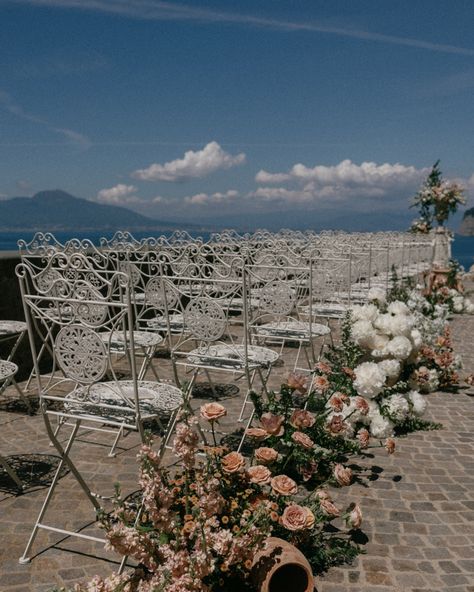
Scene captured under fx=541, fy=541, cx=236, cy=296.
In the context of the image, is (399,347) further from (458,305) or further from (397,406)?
(458,305)

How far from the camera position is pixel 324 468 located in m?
4.25

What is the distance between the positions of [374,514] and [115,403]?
1891 mm

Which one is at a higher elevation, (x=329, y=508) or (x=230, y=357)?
(x=230, y=357)

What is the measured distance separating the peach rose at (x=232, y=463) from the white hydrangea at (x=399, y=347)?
3.01 meters

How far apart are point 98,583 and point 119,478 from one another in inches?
68.9

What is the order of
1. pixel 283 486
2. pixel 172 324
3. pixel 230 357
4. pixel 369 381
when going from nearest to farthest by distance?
pixel 283 486
pixel 230 357
pixel 369 381
pixel 172 324

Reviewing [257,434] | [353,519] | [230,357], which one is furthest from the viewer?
[230,357]

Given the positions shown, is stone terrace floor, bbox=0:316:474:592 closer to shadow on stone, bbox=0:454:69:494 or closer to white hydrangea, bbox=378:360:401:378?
shadow on stone, bbox=0:454:69:494

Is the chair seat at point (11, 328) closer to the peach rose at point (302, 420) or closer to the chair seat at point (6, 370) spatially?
the chair seat at point (6, 370)

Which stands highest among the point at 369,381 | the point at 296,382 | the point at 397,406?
the point at 296,382

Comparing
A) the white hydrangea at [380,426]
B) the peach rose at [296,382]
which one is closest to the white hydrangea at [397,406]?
the white hydrangea at [380,426]

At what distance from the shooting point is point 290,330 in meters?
5.62

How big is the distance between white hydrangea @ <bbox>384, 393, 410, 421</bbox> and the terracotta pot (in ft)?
8.20

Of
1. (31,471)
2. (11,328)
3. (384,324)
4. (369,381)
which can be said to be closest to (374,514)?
(369,381)
